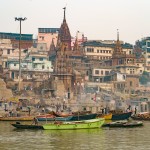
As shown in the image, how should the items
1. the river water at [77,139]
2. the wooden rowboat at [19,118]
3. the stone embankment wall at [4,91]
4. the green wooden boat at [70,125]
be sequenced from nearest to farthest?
1. the river water at [77,139]
2. the green wooden boat at [70,125]
3. the wooden rowboat at [19,118]
4. the stone embankment wall at [4,91]

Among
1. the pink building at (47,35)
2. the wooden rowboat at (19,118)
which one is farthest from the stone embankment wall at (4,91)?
the pink building at (47,35)

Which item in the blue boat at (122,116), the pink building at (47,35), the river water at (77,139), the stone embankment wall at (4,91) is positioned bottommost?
the river water at (77,139)

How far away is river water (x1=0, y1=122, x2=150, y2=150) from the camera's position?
37875 mm

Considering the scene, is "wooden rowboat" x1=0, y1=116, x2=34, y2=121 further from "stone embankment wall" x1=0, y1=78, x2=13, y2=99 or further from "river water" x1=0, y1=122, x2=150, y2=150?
"stone embankment wall" x1=0, y1=78, x2=13, y2=99

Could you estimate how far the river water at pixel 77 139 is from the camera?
37875 millimetres

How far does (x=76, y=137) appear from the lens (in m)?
44.3

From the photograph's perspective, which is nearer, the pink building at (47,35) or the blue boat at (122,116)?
the blue boat at (122,116)

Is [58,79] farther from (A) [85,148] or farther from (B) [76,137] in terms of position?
(A) [85,148]

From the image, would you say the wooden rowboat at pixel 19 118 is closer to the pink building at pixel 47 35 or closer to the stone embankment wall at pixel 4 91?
the stone embankment wall at pixel 4 91

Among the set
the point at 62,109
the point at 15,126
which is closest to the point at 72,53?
the point at 62,109

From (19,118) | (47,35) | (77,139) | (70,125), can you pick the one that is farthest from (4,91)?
(47,35)

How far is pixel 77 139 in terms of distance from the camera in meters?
42.7

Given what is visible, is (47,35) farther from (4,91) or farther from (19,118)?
(19,118)

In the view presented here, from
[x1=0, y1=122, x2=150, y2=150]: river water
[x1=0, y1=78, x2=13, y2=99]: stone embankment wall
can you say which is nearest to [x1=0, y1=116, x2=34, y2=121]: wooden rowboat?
[x1=0, y1=122, x2=150, y2=150]: river water
